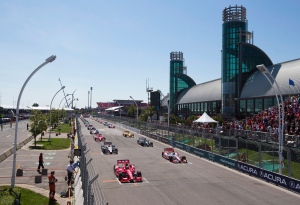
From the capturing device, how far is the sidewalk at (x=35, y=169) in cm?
1952

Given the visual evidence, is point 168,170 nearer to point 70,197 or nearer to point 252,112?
point 70,197

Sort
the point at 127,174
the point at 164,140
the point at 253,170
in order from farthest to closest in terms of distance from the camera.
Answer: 1. the point at 164,140
2. the point at 253,170
3. the point at 127,174

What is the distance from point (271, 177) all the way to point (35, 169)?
17734 mm

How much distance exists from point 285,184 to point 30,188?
15.4m

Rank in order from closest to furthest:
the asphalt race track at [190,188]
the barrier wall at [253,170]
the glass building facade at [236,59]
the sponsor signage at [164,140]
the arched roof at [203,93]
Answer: the asphalt race track at [190,188] → the barrier wall at [253,170] → the sponsor signage at [164,140] → the glass building facade at [236,59] → the arched roof at [203,93]

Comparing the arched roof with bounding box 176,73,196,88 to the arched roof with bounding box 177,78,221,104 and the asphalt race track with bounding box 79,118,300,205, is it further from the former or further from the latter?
the asphalt race track with bounding box 79,118,300,205

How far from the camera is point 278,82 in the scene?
54625 millimetres

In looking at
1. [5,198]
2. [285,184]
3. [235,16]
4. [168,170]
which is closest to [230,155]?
[168,170]

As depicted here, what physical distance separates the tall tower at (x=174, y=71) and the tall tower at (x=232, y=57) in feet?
128

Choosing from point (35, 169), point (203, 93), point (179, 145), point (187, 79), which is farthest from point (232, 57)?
point (35, 169)

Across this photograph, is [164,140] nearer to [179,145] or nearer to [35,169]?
[179,145]

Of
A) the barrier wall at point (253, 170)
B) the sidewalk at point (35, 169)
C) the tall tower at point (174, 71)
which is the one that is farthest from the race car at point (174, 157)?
the tall tower at point (174, 71)

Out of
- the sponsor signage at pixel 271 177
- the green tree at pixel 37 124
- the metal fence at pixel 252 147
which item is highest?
the green tree at pixel 37 124

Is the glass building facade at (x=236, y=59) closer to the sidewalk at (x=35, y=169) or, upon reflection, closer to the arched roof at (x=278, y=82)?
the arched roof at (x=278, y=82)
